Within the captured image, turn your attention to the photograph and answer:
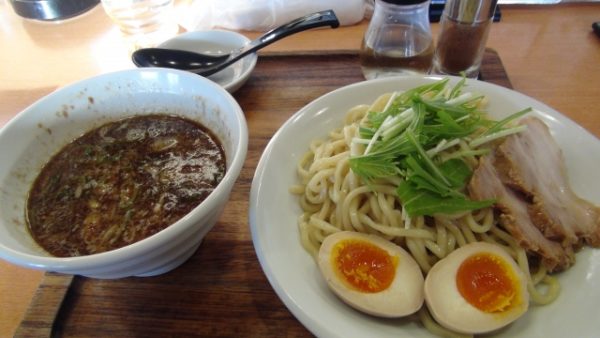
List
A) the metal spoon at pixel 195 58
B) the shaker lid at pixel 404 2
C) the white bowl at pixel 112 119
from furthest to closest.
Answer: the metal spoon at pixel 195 58
the shaker lid at pixel 404 2
the white bowl at pixel 112 119

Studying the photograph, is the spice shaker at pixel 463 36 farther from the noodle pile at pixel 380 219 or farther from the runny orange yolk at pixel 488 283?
the runny orange yolk at pixel 488 283

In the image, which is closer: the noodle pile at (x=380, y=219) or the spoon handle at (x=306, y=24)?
the noodle pile at (x=380, y=219)

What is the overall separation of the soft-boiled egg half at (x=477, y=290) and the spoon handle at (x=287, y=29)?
114 cm

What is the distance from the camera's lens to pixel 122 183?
113 cm

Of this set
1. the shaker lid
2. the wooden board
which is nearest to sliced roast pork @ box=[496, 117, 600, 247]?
the shaker lid

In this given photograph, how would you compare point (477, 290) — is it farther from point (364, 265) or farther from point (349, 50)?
point (349, 50)

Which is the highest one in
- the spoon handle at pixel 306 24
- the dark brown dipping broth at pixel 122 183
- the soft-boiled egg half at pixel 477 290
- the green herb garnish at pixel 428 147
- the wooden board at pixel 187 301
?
the spoon handle at pixel 306 24

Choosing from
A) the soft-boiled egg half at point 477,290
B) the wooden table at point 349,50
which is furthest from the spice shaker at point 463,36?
the soft-boiled egg half at point 477,290

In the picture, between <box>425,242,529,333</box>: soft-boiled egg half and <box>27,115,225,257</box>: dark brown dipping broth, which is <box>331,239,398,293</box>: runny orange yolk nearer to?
<box>425,242,529,333</box>: soft-boiled egg half

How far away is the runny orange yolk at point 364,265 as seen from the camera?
1.05 metres

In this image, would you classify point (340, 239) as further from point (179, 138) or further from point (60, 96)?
point (60, 96)

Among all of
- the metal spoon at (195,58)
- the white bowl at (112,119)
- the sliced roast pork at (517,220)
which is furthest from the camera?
the metal spoon at (195,58)

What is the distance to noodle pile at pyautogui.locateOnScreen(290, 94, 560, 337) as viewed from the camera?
1193mm

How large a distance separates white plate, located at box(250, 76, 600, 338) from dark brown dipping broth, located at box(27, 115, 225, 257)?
8.1 inches
